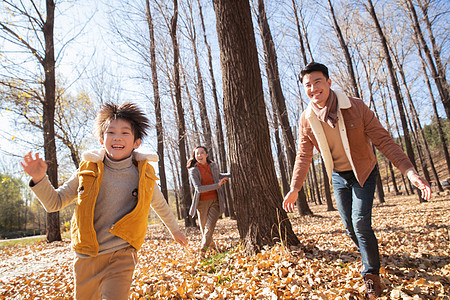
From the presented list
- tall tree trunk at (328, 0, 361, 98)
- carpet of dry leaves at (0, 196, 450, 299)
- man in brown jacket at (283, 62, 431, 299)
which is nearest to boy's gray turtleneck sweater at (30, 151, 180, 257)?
carpet of dry leaves at (0, 196, 450, 299)

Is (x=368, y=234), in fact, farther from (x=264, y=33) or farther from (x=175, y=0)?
(x=175, y=0)

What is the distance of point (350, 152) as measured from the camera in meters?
2.57

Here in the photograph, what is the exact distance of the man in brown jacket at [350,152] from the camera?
2.39 metres

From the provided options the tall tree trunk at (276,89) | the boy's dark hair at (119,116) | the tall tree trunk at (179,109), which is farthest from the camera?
→ the tall tree trunk at (179,109)

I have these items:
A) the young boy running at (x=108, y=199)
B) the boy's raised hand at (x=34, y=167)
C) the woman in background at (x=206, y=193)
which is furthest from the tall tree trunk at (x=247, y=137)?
the boy's raised hand at (x=34, y=167)

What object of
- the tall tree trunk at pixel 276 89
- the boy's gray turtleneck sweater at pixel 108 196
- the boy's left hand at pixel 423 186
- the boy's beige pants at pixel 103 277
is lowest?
the boy's beige pants at pixel 103 277

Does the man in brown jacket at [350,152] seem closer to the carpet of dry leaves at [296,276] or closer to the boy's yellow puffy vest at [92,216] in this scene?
the carpet of dry leaves at [296,276]

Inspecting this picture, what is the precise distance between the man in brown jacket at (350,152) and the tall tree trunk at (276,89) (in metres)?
7.57

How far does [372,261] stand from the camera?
235 centimetres

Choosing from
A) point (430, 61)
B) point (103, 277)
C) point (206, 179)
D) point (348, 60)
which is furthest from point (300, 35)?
point (103, 277)

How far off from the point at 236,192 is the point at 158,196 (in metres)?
1.69

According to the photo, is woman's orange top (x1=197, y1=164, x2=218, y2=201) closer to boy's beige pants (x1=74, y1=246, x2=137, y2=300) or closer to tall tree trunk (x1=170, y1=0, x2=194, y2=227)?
boy's beige pants (x1=74, y1=246, x2=137, y2=300)

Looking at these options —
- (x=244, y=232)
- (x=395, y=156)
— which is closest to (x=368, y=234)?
(x=395, y=156)

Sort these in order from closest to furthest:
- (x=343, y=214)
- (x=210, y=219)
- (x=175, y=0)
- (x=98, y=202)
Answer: (x=98, y=202), (x=343, y=214), (x=210, y=219), (x=175, y=0)
